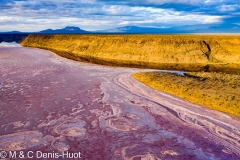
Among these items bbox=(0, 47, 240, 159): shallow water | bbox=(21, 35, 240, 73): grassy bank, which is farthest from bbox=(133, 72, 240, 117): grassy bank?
bbox=(21, 35, 240, 73): grassy bank

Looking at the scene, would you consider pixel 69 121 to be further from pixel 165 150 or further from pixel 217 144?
pixel 217 144

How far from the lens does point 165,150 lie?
8023mm

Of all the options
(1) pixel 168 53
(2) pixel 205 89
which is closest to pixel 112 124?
(2) pixel 205 89

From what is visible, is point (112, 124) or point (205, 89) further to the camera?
point (205, 89)

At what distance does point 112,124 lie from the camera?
9.91m

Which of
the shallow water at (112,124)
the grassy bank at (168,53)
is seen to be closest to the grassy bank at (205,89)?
the shallow water at (112,124)

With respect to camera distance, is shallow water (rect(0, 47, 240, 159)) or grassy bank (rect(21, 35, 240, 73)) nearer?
shallow water (rect(0, 47, 240, 159))

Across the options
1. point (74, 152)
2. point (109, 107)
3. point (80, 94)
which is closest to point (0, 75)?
point (80, 94)

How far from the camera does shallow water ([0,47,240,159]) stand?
26.3 ft

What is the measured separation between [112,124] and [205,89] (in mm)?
6988

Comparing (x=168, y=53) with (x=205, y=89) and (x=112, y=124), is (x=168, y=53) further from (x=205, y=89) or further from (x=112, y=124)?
(x=112, y=124)

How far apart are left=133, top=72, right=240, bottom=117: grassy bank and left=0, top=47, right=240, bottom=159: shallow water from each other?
0.60m

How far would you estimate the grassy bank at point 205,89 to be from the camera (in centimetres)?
1195

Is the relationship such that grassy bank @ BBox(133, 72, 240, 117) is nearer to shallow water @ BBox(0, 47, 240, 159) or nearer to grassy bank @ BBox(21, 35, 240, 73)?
shallow water @ BBox(0, 47, 240, 159)
